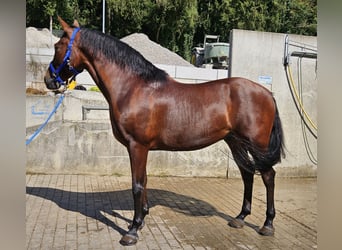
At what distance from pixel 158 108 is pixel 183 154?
8.16 ft

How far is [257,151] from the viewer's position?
331 centimetres

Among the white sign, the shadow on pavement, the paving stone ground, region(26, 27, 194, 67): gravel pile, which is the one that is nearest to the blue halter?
the paving stone ground

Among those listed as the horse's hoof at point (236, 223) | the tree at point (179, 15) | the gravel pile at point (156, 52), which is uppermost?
the tree at point (179, 15)

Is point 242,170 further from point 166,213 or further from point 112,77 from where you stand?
point 112,77

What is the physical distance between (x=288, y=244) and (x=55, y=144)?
352 centimetres

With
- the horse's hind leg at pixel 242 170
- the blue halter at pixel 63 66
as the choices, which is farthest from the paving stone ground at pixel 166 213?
the blue halter at pixel 63 66

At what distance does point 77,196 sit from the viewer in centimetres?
450

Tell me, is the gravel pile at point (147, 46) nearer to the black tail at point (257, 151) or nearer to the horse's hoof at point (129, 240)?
the black tail at point (257, 151)

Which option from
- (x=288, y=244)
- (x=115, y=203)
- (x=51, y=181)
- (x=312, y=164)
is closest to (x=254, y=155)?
(x=288, y=244)

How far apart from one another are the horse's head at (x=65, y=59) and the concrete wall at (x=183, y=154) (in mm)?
2134

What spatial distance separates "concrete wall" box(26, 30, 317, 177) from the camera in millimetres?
5188

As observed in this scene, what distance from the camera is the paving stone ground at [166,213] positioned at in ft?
10.5

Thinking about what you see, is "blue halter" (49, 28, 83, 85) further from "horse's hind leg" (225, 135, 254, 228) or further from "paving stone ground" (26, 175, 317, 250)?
"horse's hind leg" (225, 135, 254, 228)
